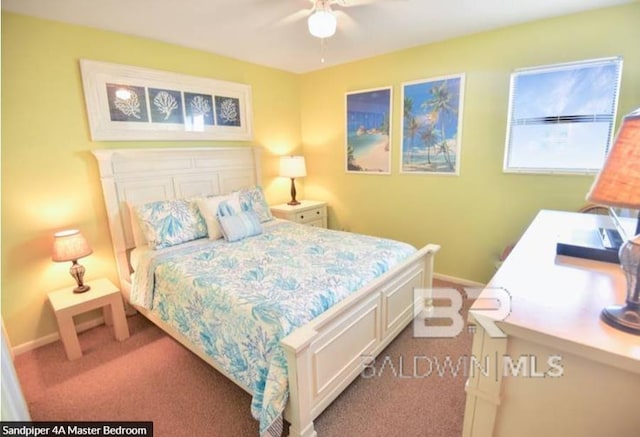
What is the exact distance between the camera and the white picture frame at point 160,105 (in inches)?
98.6

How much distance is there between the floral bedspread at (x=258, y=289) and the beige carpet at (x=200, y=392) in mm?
297

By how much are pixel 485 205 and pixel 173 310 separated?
9.08ft

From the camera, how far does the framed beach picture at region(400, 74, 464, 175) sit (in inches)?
116

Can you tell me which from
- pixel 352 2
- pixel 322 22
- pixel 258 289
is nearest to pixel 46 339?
pixel 258 289

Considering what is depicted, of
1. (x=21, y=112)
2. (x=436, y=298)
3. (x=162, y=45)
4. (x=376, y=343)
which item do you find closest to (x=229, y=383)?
(x=376, y=343)

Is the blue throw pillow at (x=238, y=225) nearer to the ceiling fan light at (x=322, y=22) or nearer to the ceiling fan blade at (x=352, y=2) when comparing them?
the ceiling fan light at (x=322, y=22)

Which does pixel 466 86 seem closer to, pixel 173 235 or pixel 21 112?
pixel 173 235

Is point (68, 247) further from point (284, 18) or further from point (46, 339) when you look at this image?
point (284, 18)

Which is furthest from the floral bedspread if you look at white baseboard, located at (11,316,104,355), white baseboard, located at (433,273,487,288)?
white baseboard, located at (433,273,487,288)

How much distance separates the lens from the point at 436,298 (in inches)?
112

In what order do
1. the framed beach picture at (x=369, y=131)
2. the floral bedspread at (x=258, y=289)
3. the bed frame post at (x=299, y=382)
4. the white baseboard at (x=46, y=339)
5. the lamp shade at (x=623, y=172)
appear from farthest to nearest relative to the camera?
the framed beach picture at (x=369, y=131) < the white baseboard at (x=46, y=339) < the floral bedspread at (x=258, y=289) < the bed frame post at (x=299, y=382) < the lamp shade at (x=623, y=172)

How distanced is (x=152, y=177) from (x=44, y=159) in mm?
731
